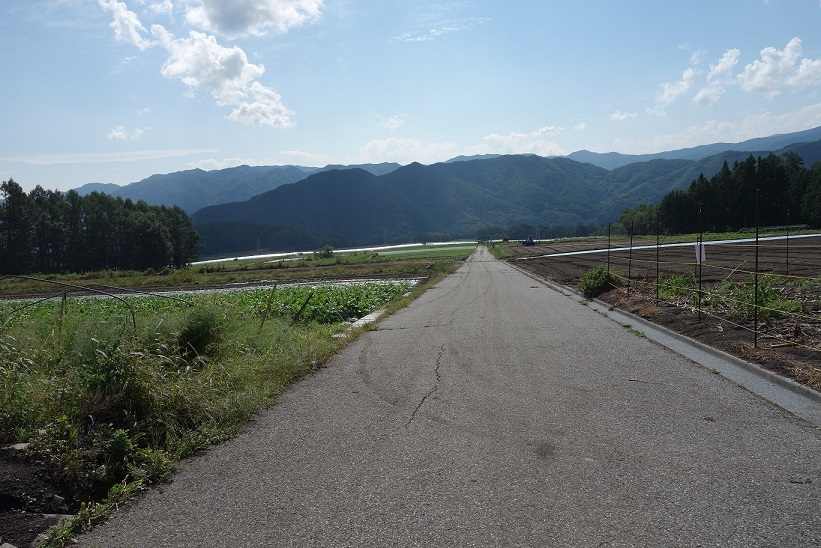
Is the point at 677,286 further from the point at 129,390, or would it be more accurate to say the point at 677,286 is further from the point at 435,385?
the point at 129,390

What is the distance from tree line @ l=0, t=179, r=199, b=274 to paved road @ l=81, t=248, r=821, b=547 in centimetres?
8409

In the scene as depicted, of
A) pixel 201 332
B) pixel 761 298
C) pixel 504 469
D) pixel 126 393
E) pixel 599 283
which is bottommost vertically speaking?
pixel 599 283

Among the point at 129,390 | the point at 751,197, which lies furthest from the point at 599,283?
the point at 751,197

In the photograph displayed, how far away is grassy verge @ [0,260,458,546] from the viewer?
4949mm

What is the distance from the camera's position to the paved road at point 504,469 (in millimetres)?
3801

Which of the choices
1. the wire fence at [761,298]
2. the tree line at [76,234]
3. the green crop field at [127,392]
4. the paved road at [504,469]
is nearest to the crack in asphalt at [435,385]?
the paved road at [504,469]

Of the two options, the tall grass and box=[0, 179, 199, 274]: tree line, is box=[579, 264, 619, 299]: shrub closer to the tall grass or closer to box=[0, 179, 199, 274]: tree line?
the tall grass

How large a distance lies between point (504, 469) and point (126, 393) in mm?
4034

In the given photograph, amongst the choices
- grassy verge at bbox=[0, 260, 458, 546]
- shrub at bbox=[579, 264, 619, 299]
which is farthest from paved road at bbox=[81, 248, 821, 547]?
shrub at bbox=[579, 264, 619, 299]

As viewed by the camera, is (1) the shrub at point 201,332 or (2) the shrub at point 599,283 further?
(2) the shrub at point 599,283

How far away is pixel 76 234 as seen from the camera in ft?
277

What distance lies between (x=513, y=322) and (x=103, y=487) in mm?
11482

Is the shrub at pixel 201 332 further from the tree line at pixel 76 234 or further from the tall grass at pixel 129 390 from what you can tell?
the tree line at pixel 76 234

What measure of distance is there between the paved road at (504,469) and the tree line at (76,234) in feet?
276
